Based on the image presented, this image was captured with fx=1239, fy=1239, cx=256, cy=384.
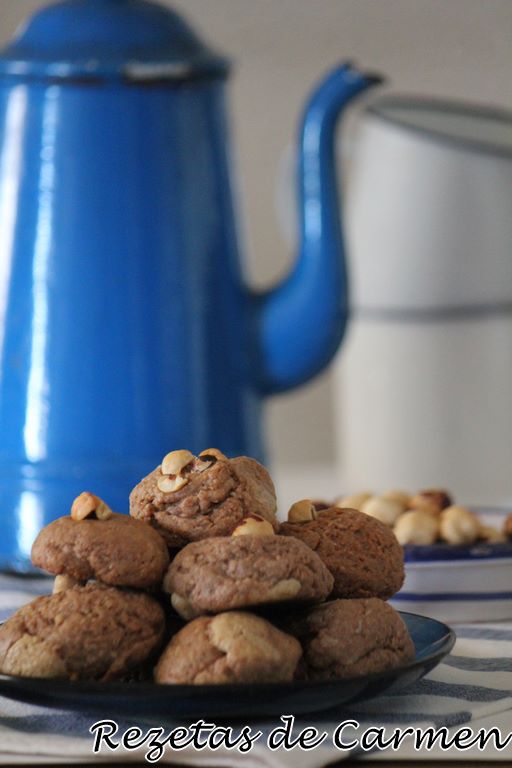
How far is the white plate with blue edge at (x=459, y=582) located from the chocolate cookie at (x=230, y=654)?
0.67 feet

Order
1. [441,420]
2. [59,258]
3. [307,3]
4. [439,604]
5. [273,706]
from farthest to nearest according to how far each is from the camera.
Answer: [307,3]
[441,420]
[59,258]
[439,604]
[273,706]

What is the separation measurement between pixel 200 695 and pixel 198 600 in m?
0.03

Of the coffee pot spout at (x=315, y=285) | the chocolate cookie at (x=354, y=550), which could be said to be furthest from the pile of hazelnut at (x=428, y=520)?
the coffee pot spout at (x=315, y=285)

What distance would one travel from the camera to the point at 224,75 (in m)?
0.87

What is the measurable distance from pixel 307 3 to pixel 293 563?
1541mm

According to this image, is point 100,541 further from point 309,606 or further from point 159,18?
point 159,18

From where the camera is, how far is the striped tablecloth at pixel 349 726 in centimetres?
38

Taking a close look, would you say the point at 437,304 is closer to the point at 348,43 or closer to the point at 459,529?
the point at 459,529

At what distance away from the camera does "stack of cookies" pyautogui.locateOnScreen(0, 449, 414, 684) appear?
395mm

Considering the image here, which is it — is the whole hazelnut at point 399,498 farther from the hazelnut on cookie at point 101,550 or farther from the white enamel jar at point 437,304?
the white enamel jar at point 437,304

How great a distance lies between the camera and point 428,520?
0.62 metres

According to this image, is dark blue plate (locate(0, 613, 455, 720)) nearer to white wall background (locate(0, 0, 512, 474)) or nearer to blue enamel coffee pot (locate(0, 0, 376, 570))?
blue enamel coffee pot (locate(0, 0, 376, 570))

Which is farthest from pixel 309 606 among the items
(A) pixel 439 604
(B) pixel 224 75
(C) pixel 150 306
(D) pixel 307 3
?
(D) pixel 307 3

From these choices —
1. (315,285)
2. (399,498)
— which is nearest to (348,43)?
(315,285)
